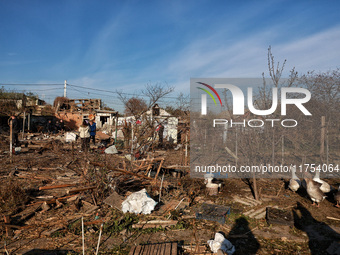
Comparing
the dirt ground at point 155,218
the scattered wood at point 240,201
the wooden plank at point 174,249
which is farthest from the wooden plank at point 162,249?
the scattered wood at point 240,201

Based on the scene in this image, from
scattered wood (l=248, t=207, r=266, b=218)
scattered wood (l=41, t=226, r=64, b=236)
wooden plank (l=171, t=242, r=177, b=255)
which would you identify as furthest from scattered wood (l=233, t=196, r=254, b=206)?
scattered wood (l=41, t=226, r=64, b=236)

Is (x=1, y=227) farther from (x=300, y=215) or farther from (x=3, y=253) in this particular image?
(x=300, y=215)

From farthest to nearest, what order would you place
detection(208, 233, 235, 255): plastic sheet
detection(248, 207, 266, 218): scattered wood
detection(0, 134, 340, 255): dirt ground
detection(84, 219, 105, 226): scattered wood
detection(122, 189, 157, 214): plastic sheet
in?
detection(248, 207, 266, 218): scattered wood, detection(122, 189, 157, 214): plastic sheet, detection(84, 219, 105, 226): scattered wood, detection(0, 134, 340, 255): dirt ground, detection(208, 233, 235, 255): plastic sheet

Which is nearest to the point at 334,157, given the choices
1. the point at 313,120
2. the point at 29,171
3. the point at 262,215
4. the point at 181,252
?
the point at 313,120

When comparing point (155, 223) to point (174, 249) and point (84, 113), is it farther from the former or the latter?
point (84, 113)

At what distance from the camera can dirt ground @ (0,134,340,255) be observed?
4.51 m

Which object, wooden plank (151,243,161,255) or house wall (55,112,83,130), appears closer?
wooden plank (151,243,161,255)

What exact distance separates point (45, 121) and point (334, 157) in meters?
27.5

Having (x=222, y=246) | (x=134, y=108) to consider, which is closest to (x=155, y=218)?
(x=222, y=246)

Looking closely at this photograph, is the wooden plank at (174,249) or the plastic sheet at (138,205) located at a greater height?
the plastic sheet at (138,205)

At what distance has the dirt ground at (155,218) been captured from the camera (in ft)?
14.8

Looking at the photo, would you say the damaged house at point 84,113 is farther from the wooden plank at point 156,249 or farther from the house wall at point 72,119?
the wooden plank at point 156,249

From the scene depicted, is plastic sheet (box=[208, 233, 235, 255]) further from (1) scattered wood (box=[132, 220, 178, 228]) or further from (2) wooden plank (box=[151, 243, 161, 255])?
(1) scattered wood (box=[132, 220, 178, 228])

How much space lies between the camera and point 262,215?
5953 mm
